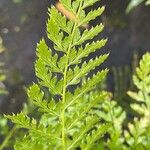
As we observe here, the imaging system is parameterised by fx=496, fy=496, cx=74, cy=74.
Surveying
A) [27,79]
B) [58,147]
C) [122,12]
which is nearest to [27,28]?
[27,79]

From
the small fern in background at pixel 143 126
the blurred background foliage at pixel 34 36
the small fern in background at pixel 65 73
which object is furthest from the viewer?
the blurred background foliage at pixel 34 36

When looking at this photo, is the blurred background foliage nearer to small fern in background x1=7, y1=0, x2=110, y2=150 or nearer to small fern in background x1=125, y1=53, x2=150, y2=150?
small fern in background x1=125, y1=53, x2=150, y2=150

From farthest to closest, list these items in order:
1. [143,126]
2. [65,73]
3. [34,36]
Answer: [34,36]
[143,126]
[65,73]

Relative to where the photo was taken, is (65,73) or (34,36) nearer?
(65,73)

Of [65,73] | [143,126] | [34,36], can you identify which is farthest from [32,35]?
[65,73]

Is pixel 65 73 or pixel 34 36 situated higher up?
pixel 34 36

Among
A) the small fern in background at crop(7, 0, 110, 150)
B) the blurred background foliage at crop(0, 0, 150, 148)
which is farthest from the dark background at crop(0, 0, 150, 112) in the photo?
the small fern in background at crop(7, 0, 110, 150)

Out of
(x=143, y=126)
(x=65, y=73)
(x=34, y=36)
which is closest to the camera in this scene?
(x=65, y=73)

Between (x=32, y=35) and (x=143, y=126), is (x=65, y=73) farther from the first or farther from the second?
(x=32, y=35)

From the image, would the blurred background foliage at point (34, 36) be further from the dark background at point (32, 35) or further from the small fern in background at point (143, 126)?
the small fern in background at point (143, 126)

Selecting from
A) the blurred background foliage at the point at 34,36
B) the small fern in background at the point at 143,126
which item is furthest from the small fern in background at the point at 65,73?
the blurred background foliage at the point at 34,36
